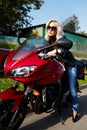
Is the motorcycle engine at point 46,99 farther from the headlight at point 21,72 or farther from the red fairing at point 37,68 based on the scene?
the headlight at point 21,72

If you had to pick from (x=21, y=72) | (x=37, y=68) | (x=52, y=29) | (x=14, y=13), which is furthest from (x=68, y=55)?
(x=14, y=13)

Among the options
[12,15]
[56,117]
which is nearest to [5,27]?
[12,15]

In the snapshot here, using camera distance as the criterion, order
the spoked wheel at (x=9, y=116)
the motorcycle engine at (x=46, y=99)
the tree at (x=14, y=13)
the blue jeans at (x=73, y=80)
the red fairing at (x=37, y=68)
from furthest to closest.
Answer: the tree at (x=14, y=13), the blue jeans at (x=73, y=80), the motorcycle engine at (x=46, y=99), the red fairing at (x=37, y=68), the spoked wheel at (x=9, y=116)

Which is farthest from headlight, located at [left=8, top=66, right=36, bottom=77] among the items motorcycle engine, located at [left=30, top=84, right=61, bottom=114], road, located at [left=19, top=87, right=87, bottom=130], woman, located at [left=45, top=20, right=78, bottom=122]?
road, located at [left=19, top=87, right=87, bottom=130]

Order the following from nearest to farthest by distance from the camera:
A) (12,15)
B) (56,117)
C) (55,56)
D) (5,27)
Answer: (55,56)
(56,117)
(12,15)
(5,27)

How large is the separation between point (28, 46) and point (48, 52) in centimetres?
45

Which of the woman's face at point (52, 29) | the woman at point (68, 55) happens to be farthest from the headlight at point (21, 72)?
the woman's face at point (52, 29)

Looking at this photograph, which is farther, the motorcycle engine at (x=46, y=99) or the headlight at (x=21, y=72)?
the motorcycle engine at (x=46, y=99)

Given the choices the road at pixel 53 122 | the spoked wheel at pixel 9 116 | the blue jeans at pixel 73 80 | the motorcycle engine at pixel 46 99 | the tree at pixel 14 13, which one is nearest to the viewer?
the spoked wheel at pixel 9 116

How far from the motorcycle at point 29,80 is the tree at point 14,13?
44.5 metres

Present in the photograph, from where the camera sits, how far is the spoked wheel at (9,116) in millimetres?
5964

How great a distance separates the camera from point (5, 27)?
56594mm

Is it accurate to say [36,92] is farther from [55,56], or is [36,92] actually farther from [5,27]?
[5,27]

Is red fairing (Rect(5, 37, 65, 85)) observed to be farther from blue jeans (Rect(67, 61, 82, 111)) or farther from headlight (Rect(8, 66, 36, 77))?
blue jeans (Rect(67, 61, 82, 111))
